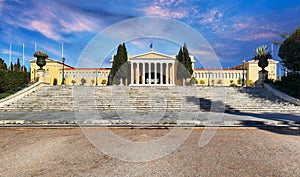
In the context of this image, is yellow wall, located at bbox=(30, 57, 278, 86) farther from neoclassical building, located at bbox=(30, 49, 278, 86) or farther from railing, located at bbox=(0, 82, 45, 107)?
railing, located at bbox=(0, 82, 45, 107)

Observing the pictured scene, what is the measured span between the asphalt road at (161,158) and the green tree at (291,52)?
1523 cm

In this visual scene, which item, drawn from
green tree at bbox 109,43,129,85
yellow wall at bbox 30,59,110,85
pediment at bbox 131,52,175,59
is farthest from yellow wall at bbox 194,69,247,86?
yellow wall at bbox 30,59,110,85

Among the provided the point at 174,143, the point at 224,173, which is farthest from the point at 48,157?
the point at 224,173

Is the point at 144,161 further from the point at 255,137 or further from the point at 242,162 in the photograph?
the point at 255,137

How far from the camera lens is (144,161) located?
3650mm

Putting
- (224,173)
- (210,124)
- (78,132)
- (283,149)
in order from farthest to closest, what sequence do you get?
(210,124), (78,132), (283,149), (224,173)

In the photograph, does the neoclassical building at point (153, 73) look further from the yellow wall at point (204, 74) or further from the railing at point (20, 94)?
the railing at point (20, 94)

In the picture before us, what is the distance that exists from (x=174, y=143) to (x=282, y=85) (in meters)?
16.5

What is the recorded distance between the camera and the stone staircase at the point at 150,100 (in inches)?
470

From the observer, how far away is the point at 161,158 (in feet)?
12.5

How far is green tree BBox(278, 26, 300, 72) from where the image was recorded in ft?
55.1

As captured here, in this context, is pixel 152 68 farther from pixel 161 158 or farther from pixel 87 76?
pixel 161 158

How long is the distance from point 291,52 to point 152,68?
2590 cm

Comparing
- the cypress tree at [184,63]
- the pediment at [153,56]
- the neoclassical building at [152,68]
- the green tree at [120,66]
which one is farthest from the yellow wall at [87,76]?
the cypress tree at [184,63]
